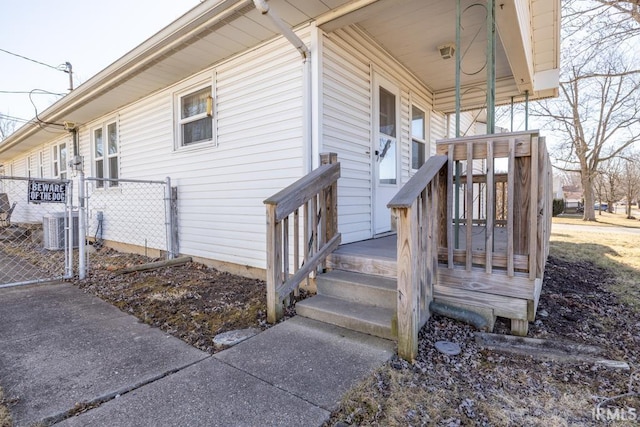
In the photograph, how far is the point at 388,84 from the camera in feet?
16.0

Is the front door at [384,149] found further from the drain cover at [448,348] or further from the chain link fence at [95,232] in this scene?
the chain link fence at [95,232]

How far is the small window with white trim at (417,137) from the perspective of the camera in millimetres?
5773

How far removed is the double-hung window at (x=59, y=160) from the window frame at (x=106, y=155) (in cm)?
178

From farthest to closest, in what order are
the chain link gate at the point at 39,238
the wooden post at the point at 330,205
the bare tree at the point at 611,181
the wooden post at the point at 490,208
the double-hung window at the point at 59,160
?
the bare tree at the point at 611,181 → the double-hung window at the point at 59,160 → the chain link gate at the point at 39,238 → the wooden post at the point at 330,205 → the wooden post at the point at 490,208

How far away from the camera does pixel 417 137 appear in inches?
233

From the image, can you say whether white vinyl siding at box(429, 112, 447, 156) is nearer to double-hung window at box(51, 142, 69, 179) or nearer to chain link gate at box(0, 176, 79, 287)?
chain link gate at box(0, 176, 79, 287)

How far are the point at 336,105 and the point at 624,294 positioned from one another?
367 centimetres

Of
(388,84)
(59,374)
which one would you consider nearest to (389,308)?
(59,374)

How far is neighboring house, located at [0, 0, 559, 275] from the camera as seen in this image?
11.7 feet

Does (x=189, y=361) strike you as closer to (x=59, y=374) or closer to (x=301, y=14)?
(x=59, y=374)

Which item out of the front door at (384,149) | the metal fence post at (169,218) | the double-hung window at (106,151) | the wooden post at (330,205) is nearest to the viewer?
the wooden post at (330,205)

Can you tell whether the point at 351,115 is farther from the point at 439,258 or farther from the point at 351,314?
the point at 351,314

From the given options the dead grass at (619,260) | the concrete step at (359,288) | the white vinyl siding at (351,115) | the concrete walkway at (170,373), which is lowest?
the concrete walkway at (170,373)

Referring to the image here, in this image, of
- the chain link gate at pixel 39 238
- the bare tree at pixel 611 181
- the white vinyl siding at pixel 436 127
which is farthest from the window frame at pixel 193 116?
the bare tree at pixel 611 181
